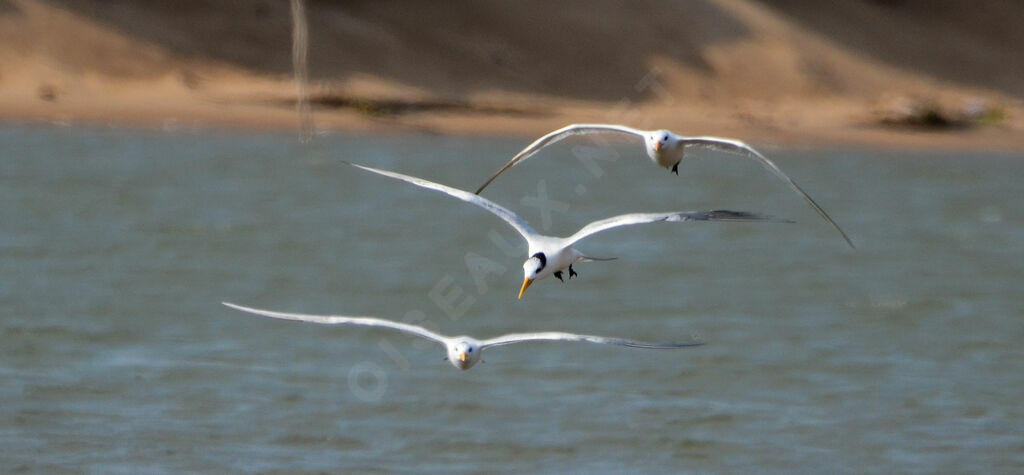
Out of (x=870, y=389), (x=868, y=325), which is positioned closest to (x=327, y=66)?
(x=868, y=325)

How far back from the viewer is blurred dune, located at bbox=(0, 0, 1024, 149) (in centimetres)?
4856

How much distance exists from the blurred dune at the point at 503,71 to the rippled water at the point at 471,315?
1.96 metres

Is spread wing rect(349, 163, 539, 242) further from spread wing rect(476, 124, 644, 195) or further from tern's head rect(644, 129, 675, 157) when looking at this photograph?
tern's head rect(644, 129, 675, 157)

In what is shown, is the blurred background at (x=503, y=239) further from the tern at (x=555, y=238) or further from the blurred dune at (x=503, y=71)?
the tern at (x=555, y=238)

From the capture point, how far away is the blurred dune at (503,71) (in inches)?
1912

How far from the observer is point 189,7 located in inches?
2072

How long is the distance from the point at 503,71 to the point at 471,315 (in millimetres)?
26236

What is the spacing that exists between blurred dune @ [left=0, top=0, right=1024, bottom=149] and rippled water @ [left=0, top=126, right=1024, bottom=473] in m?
1.96

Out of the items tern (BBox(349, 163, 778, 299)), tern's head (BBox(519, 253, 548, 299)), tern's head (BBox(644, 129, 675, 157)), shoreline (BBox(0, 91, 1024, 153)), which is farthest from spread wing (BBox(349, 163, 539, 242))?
shoreline (BBox(0, 91, 1024, 153))

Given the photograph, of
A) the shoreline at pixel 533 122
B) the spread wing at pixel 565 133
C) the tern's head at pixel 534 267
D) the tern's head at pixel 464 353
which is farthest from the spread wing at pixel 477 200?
the shoreline at pixel 533 122

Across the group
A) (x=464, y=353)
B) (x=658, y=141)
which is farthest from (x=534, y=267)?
(x=658, y=141)

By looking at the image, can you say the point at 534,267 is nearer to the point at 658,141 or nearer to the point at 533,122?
the point at 658,141

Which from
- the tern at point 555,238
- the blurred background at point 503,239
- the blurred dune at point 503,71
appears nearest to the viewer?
the tern at point 555,238

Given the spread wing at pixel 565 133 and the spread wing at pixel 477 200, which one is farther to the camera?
the spread wing at pixel 565 133
